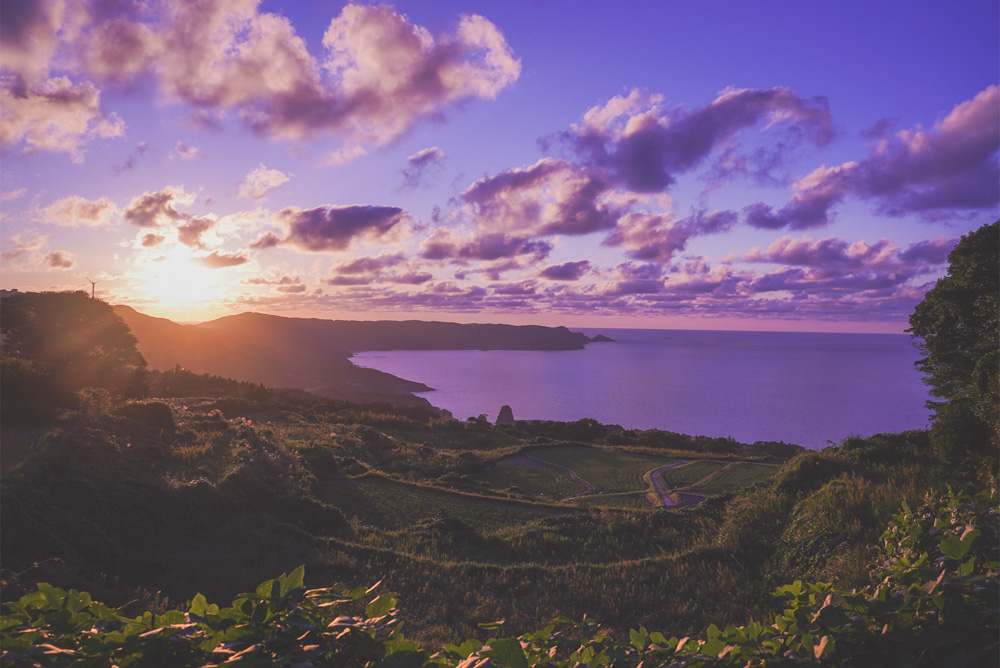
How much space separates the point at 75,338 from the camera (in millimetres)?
27984

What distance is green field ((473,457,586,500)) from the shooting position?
22.9m

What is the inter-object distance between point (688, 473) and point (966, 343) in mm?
13581

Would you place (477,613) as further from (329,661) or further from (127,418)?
(127,418)

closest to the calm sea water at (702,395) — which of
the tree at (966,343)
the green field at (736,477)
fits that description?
the green field at (736,477)

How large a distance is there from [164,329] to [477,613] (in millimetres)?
103411

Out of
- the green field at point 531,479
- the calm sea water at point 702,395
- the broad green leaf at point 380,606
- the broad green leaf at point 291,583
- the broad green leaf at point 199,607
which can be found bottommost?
the calm sea water at point 702,395

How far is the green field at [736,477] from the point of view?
22.0 metres

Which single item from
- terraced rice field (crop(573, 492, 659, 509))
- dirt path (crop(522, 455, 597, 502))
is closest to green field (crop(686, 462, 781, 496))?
terraced rice field (crop(573, 492, 659, 509))

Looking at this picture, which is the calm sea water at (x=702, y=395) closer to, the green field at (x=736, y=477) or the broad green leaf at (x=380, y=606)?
the green field at (x=736, y=477)

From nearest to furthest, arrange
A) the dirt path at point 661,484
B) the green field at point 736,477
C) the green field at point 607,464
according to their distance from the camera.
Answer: the dirt path at point 661,484 < the green field at point 736,477 < the green field at point 607,464

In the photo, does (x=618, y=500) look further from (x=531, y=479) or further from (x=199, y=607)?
(x=199, y=607)

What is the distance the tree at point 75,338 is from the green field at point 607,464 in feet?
74.0

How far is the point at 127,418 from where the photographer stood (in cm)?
1541

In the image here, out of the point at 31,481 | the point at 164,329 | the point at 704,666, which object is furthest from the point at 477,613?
the point at 164,329
